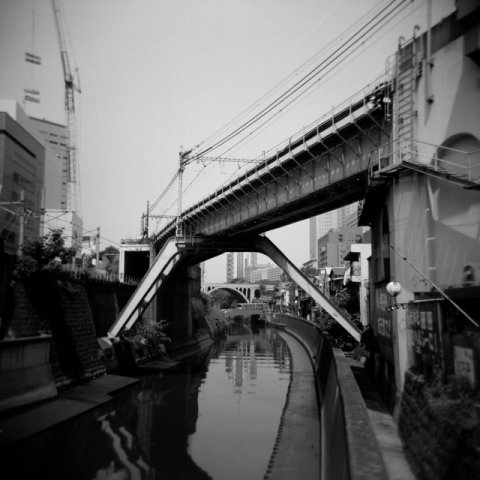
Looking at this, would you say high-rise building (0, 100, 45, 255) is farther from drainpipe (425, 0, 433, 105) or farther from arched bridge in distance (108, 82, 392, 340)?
drainpipe (425, 0, 433, 105)

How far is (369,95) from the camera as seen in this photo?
19.9 metres

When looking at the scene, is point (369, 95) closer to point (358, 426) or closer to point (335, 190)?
point (335, 190)

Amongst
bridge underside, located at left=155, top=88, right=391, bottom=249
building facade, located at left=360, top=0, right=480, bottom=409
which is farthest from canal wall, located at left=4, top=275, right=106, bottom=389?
building facade, located at left=360, top=0, right=480, bottom=409

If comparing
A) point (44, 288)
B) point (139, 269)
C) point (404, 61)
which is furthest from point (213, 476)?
point (139, 269)

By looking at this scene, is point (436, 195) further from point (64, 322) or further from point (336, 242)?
point (336, 242)

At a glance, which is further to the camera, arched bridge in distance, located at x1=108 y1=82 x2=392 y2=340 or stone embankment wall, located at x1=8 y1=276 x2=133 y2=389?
stone embankment wall, located at x1=8 y1=276 x2=133 y2=389

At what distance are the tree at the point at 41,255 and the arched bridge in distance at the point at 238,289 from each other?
122769 mm

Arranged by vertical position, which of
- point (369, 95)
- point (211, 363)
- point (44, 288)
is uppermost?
point (369, 95)

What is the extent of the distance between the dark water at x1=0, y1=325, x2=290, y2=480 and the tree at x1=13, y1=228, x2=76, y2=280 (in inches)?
322

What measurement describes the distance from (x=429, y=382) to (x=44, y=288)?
834 inches

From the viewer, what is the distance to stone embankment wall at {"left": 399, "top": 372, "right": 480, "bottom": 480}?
26.4 ft

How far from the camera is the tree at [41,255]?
928 inches

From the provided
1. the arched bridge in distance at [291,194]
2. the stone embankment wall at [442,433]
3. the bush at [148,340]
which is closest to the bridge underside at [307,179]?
the arched bridge in distance at [291,194]

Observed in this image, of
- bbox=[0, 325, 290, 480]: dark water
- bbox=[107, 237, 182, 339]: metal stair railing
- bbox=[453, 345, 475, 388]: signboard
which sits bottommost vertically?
bbox=[0, 325, 290, 480]: dark water
